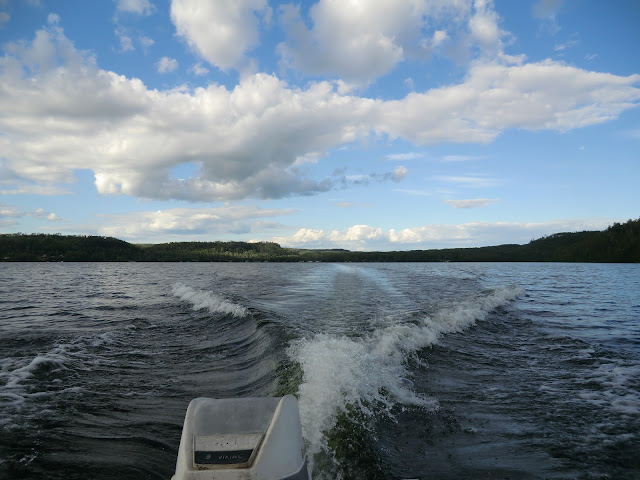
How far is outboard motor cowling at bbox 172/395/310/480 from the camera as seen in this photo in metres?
3.27

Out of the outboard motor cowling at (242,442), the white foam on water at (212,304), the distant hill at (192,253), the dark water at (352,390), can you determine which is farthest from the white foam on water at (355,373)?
the distant hill at (192,253)

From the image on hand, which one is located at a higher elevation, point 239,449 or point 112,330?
point 239,449

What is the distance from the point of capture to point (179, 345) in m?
12.0

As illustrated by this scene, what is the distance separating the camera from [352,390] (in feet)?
22.5

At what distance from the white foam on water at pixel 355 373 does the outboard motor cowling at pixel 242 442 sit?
1524 mm

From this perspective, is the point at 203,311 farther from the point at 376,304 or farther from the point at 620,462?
the point at 620,462

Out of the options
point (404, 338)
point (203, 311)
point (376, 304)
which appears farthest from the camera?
point (376, 304)

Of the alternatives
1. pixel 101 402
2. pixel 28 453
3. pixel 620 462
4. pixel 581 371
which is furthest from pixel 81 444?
pixel 581 371

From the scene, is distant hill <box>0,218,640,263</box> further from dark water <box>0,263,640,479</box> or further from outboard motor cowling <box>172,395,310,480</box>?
outboard motor cowling <box>172,395,310,480</box>

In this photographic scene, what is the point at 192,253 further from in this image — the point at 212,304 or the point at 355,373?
the point at 355,373

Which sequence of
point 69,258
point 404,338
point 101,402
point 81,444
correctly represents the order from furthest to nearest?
point 69,258 → point 404,338 → point 101,402 → point 81,444

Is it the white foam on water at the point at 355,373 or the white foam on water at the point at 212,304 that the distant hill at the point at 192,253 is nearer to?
the white foam on water at the point at 212,304

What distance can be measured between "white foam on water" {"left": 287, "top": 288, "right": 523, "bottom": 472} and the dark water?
39 mm

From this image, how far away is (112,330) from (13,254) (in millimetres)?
185249
